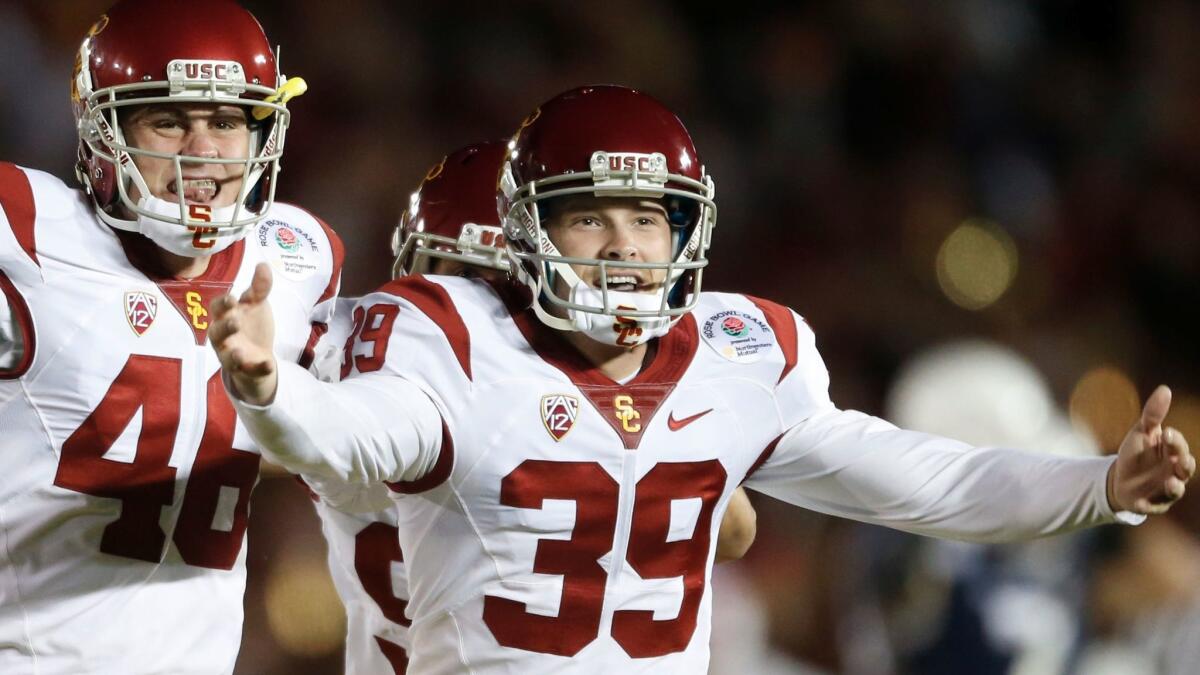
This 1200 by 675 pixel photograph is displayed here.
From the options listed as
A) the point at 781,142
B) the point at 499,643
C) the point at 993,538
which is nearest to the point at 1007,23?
the point at 781,142

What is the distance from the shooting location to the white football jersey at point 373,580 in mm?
2697

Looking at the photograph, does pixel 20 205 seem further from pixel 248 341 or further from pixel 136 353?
pixel 248 341

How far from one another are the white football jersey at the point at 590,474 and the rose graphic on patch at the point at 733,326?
0.02 m

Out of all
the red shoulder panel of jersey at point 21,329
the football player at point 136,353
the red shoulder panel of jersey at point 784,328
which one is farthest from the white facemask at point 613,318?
the red shoulder panel of jersey at point 21,329

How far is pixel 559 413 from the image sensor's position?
86.1 inches

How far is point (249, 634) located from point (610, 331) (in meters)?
2.57

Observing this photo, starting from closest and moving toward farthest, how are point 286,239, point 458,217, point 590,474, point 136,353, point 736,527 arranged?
point 590,474 → point 136,353 → point 286,239 → point 736,527 → point 458,217

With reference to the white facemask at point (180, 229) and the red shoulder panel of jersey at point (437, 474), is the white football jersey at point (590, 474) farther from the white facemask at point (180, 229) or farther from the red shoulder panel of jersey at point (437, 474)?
the white facemask at point (180, 229)

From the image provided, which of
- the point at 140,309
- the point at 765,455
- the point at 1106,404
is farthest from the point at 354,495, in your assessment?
the point at 1106,404

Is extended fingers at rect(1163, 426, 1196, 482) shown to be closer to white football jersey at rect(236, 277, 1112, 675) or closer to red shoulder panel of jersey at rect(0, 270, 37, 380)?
white football jersey at rect(236, 277, 1112, 675)

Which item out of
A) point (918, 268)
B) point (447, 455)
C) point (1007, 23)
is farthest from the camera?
point (1007, 23)

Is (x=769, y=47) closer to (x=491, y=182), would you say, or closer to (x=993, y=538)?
(x=491, y=182)

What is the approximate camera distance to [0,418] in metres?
2.24

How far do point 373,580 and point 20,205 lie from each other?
899 millimetres
